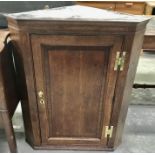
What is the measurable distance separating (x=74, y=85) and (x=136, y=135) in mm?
797

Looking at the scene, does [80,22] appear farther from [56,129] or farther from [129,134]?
[129,134]

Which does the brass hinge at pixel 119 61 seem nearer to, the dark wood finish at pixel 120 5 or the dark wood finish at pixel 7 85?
the dark wood finish at pixel 7 85

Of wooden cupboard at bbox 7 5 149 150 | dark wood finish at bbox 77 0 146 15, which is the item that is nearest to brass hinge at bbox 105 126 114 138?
wooden cupboard at bbox 7 5 149 150

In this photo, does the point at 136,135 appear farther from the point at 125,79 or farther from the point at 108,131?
the point at 125,79

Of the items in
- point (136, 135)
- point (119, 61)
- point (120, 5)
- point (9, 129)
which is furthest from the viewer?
point (120, 5)

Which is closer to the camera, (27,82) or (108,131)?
(27,82)

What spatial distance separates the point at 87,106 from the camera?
1.30m

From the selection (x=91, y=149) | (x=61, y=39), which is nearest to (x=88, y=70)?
(x=61, y=39)

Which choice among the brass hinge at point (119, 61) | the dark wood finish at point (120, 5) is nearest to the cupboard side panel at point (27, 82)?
the brass hinge at point (119, 61)

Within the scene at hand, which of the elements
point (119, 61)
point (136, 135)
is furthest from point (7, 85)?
point (136, 135)

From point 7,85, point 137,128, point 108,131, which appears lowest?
point 137,128

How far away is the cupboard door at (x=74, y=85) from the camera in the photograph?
106 centimetres

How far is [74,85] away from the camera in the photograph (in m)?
1.21

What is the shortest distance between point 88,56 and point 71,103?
13.5 inches
